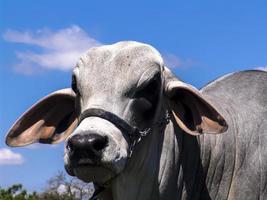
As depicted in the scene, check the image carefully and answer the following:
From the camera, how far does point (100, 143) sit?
20.7ft

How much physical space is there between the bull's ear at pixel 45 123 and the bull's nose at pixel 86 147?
153 centimetres

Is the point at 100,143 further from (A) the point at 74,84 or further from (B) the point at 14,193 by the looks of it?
(B) the point at 14,193

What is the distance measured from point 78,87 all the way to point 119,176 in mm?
995

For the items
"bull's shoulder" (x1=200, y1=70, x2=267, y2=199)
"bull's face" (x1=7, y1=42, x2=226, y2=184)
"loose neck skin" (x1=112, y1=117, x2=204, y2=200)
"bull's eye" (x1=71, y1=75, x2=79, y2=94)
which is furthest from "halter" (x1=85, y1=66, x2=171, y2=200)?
"bull's shoulder" (x1=200, y1=70, x2=267, y2=199)

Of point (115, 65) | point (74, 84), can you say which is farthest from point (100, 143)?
point (74, 84)

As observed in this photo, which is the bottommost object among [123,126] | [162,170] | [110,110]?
[162,170]

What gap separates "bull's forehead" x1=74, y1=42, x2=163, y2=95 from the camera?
6.95 meters

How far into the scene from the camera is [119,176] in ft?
22.7

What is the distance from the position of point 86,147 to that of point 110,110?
0.60 meters

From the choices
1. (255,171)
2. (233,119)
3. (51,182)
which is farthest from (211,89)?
(51,182)

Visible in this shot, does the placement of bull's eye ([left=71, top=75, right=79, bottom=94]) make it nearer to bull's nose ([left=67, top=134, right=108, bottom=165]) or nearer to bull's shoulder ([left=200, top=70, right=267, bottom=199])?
bull's nose ([left=67, top=134, right=108, bottom=165])

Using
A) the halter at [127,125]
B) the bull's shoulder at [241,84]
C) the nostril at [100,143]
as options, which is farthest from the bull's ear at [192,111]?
the nostril at [100,143]

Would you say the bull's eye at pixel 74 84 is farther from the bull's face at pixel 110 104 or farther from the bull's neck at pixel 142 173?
the bull's neck at pixel 142 173

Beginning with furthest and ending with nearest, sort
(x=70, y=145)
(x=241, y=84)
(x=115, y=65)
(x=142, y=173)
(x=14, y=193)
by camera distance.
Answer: (x=14, y=193), (x=241, y=84), (x=142, y=173), (x=115, y=65), (x=70, y=145)
